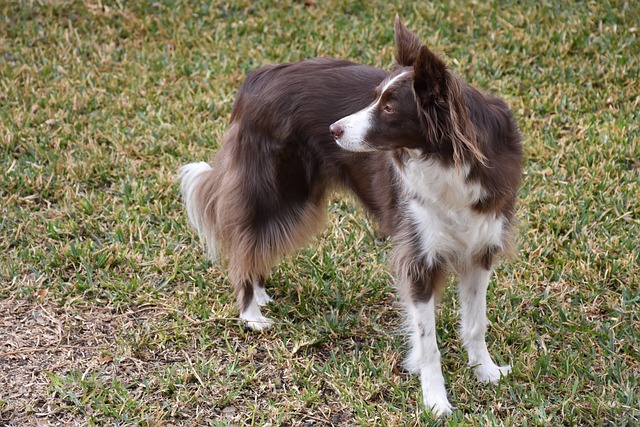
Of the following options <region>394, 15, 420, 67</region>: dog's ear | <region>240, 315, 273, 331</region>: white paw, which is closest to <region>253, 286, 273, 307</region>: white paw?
<region>240, 315, 273, 331</region>: white paw

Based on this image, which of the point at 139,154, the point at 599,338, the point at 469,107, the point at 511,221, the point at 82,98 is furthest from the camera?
the point at 82,98

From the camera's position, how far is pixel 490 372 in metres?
4.05

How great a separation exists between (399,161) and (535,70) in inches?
145

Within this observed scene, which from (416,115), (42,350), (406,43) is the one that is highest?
(406,43)

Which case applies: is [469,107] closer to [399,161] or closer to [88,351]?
[399,161]

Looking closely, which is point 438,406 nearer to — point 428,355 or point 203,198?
point 428,355

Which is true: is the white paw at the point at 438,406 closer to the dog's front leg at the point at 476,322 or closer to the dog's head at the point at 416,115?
the dog's front leg at the point at 476,322

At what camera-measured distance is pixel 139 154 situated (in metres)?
6.02

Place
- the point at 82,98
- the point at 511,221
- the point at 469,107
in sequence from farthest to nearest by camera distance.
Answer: the point at 82,98
the point at 511,221
the point at 469,107

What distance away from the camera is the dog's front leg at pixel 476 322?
155 inches

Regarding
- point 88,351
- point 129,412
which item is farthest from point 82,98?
point 129,412

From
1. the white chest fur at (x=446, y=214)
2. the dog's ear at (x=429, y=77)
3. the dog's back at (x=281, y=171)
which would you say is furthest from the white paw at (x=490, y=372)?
the dog's ear at (x=429, y=77)

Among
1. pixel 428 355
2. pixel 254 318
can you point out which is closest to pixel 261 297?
pixel 254 318

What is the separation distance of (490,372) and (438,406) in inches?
15.1
